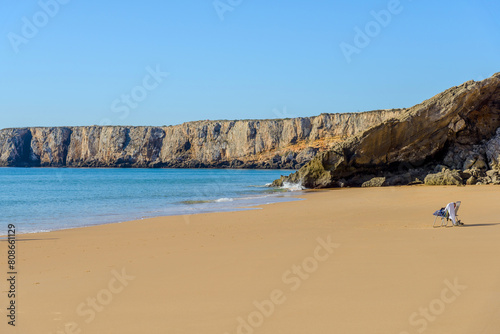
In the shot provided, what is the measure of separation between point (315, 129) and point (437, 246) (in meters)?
98.2

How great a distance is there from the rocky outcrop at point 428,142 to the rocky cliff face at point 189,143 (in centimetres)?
6611

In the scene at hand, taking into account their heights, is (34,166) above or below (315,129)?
below

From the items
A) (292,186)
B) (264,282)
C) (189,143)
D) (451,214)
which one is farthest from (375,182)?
(189,143)

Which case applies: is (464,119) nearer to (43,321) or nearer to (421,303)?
(421,303)

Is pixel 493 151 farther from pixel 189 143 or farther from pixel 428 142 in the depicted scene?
pixel 189 143

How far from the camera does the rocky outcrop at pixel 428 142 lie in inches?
1117

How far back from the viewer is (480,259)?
7223 mm

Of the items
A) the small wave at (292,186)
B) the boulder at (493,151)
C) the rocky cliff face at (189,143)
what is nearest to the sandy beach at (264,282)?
the boulder at (493,151)

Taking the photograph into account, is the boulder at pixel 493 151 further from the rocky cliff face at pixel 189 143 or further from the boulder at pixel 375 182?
the rocky cliff face at pixel 189 143

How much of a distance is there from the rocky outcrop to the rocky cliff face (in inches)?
2603

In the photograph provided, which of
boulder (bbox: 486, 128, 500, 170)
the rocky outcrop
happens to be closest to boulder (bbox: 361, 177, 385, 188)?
the rocky outcrop

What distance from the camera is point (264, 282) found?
6.25m

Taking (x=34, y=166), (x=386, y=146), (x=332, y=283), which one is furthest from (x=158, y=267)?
(x=34, y=166)

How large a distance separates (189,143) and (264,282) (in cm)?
11422
